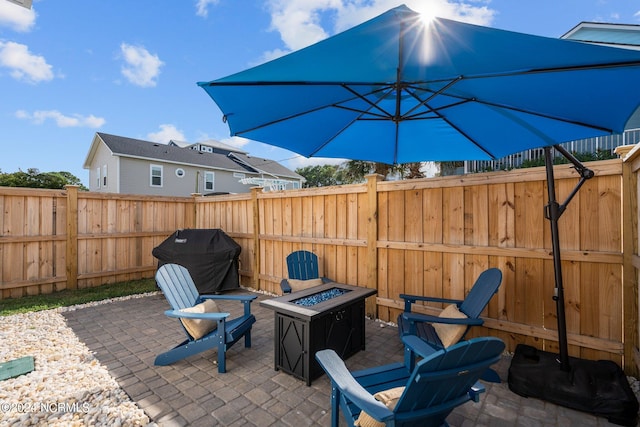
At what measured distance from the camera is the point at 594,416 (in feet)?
6.89

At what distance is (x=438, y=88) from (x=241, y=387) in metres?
2.87

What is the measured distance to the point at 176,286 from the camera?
3.17 m

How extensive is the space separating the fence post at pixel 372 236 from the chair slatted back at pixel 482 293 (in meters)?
1.26

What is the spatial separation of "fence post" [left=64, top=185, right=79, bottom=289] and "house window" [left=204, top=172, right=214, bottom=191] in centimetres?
1142

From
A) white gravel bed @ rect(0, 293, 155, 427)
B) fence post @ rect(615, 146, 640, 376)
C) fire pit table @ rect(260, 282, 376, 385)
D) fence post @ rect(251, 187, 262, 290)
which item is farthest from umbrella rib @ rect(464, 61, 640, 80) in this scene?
fence post @ rect(251, 187, 262, 290)

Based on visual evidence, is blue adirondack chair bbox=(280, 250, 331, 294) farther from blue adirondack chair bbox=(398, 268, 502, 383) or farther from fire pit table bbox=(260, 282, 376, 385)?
blue adirondack chair bbox=(398, 268, 502, 383)

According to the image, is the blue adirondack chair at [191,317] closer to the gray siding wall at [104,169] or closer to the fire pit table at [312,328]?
the fire pit table at [312,328]

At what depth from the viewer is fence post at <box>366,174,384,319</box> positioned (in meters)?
3.96

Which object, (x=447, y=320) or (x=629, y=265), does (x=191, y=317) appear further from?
(x=629, y=265)

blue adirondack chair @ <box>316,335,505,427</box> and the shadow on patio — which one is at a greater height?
blue adirondack chair @ <box>316,335,505,427</box>

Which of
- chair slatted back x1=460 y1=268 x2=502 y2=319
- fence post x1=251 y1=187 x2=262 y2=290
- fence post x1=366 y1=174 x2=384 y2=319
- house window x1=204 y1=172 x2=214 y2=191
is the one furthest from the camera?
house window x1=204 y1=172 x2=214 y2=191

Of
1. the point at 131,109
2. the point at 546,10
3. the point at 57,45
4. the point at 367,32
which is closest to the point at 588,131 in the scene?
the point at 367,32

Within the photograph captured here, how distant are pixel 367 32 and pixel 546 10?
6.66 meters

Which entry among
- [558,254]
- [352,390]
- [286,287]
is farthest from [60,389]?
[558,254]
